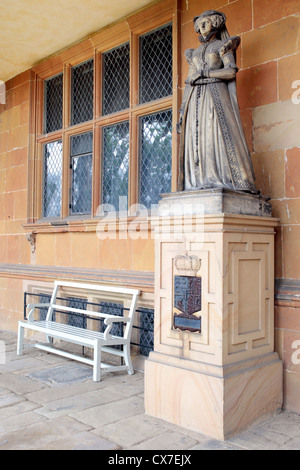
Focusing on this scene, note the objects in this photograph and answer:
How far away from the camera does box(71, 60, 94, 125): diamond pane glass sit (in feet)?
19.2


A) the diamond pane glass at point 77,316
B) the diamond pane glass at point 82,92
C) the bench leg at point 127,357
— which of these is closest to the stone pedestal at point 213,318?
the bench leg at point 127,357

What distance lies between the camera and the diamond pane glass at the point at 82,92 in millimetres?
5844

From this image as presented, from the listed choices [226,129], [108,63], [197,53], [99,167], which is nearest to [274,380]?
[226,129]

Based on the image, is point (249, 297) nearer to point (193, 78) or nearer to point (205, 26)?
point (193, 78)

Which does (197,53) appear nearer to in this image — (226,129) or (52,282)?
(226,129)

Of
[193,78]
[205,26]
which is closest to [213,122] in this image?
[193,78]

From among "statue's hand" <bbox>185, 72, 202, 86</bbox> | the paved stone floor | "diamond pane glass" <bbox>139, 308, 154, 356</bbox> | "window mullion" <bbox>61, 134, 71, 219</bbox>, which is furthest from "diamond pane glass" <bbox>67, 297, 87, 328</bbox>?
"statue's hand" <bbox>185, 72, 202, 86</bbox>

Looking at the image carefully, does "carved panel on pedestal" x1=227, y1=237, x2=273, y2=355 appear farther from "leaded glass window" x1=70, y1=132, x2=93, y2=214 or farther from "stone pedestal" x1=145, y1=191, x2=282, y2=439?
"leaded glass window" x1=70, y1=132, x2=93, y2=214

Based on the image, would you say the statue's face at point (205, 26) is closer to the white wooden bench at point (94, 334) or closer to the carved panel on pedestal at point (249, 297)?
the carved panel on pedestal at point (249, 297)

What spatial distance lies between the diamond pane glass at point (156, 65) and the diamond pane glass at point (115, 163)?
1.62 feet

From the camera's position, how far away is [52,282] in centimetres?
593

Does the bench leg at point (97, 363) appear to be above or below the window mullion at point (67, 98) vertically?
below

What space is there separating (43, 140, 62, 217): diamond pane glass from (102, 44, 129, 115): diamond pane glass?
1131 millimetres

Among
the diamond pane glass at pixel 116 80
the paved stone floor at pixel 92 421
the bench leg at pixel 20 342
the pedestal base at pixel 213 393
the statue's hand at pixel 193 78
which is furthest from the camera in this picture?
the diamond pane glass at pixel 116 80
